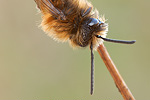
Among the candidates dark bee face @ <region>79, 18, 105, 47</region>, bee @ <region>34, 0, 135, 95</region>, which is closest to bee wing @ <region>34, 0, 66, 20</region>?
bee @ <region>34, 0, 135, 95</region>

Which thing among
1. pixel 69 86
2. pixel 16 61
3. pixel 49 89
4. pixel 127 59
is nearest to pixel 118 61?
pixel 127 59

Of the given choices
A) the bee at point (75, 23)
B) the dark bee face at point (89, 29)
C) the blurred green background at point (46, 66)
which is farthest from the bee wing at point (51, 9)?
the blurred green background at point (46, 66)

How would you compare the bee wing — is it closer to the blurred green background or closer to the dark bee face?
the dark bee face

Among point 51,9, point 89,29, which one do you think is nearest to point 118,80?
point 89,29

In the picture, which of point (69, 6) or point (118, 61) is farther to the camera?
point (118, 61)

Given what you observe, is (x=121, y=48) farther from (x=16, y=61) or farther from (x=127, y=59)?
(x=16, y=61)
